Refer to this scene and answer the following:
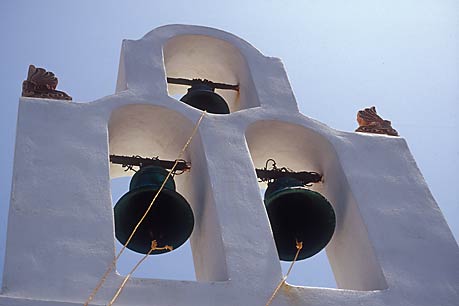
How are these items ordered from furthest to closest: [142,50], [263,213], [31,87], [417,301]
→ [142,50] < [31,87] < [263,213] < [417,301]

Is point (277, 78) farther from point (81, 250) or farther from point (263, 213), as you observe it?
point (81, 250)

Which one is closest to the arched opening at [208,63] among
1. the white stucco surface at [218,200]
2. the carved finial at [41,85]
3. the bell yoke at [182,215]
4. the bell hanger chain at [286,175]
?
the white stucco surface at [218,200]

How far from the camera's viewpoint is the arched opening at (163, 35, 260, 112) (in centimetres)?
859

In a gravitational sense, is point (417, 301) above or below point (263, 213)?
below

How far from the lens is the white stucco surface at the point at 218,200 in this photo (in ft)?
17.5

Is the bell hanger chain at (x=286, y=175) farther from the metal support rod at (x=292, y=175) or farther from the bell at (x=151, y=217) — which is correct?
the bell at (x=151, y=217)

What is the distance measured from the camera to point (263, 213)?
612 centimetres

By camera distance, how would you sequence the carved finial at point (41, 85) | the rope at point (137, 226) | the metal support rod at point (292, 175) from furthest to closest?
the metal support rod at point (292, 175)
the carved finial at point (41, 85)
the rope at point (137, 226)

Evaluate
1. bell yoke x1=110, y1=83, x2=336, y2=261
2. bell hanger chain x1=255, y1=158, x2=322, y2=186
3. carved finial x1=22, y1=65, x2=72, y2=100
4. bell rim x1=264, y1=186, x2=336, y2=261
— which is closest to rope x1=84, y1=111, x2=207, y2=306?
bell yoke x1=110, y1=83, x2=336, y2=261

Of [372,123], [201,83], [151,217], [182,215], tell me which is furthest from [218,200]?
[201,83]

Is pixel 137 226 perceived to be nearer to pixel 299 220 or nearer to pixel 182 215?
pixel 182 215

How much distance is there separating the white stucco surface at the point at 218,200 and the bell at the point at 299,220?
204 millimetres

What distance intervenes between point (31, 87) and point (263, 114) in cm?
180

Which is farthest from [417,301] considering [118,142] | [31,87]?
[31,87]
